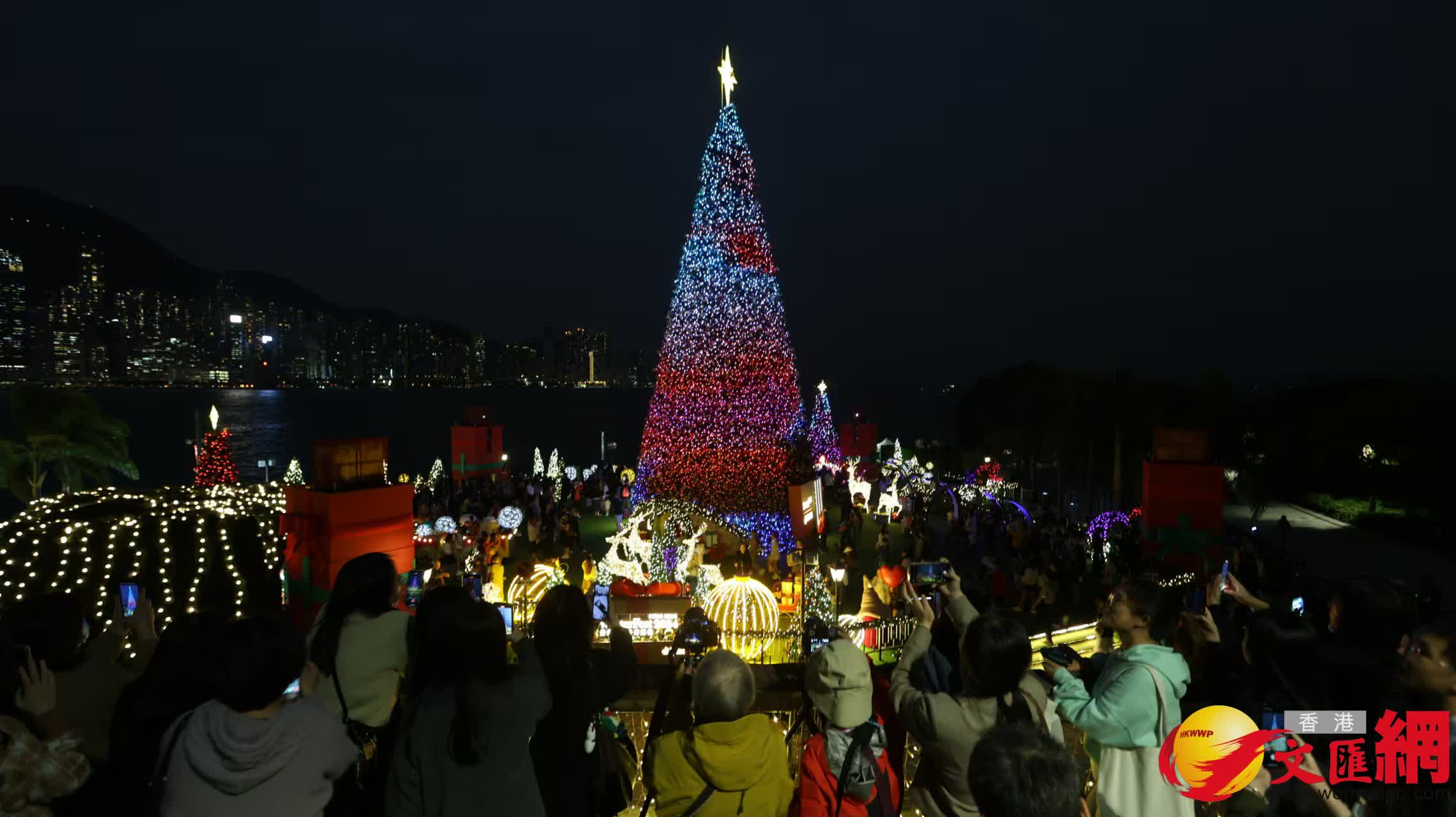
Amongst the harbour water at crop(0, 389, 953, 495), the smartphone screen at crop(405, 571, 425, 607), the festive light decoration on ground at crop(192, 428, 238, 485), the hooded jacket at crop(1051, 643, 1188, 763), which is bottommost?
the harbour water at crop(0, 389, 953, 495)

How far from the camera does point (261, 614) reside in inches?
97.6

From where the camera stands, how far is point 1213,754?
331 cm

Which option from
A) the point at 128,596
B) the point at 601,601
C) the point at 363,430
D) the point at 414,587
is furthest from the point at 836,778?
the point at 363,430

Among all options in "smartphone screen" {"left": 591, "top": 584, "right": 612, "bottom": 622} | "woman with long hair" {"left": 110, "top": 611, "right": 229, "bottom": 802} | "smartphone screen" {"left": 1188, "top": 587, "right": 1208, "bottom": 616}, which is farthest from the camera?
"smartphone screen" {"left": 1188, "top": 587, "right": 1208, "bottom": 616}

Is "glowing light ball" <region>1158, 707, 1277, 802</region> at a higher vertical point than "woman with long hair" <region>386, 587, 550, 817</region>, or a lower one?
lower

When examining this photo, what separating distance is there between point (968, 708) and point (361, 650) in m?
2.63

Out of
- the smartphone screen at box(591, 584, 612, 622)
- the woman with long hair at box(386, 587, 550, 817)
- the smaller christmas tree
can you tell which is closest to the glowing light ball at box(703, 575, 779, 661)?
the smaller christmas tree

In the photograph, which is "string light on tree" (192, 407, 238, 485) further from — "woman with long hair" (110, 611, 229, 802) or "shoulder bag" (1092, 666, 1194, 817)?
"shoulder bag" (1092, 666, 1194, 817)

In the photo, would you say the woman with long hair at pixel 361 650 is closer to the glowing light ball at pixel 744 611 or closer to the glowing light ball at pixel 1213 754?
the glowing light ball at pixel 1213 754

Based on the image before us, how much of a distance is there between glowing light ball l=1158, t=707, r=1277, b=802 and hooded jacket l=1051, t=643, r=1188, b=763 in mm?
191

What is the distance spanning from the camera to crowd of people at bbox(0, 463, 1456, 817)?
90.6 inches

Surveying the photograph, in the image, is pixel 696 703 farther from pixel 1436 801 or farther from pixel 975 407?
pixel 975 407

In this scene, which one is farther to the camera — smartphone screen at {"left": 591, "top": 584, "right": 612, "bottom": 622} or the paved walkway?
the paved walkway

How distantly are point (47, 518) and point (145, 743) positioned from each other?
5820 millimetres
